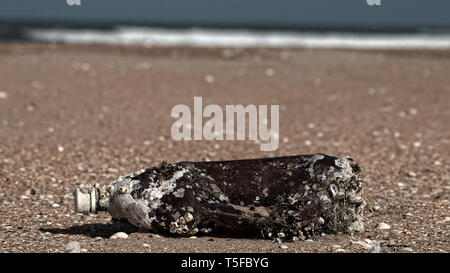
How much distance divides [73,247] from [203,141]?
4379 millimetres

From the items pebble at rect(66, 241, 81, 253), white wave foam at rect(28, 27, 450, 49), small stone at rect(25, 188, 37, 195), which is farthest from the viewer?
white wave foam at rect(28, 27, 450, 49)

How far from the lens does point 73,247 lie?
4.36 m

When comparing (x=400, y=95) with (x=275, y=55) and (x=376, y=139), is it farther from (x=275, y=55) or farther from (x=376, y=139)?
(x=275, y=55)

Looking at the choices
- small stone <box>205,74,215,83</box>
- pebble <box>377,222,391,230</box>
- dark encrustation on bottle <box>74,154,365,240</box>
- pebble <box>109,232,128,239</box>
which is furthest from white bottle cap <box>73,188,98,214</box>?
small stone <box>205,74,215,83</box>

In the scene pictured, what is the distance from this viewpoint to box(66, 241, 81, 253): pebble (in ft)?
14.1

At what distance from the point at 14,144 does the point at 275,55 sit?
1159 cm

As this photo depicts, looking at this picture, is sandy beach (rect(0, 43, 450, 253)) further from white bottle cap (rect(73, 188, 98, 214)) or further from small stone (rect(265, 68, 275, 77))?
white bottle cap (rect(73, 188, 98, 214))

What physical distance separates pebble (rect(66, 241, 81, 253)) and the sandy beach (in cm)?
4

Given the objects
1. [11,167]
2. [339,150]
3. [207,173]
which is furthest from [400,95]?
[207,173]

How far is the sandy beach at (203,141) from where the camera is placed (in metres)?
4.87

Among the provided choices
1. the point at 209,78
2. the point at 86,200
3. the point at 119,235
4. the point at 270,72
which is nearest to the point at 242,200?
the point at 119,235

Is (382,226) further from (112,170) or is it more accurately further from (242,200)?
(112,170)
